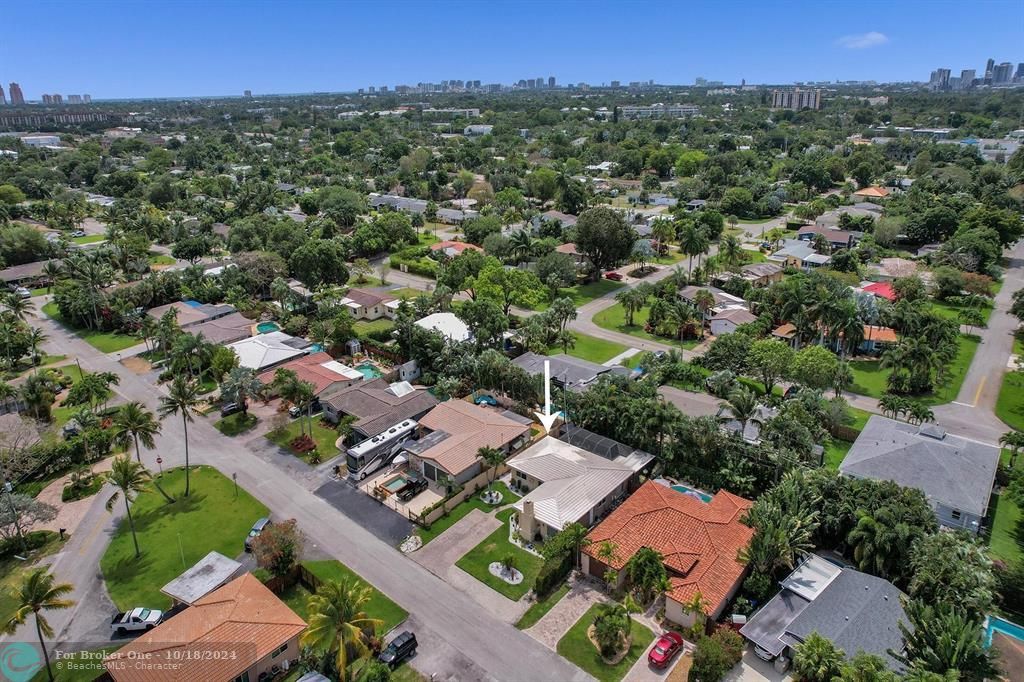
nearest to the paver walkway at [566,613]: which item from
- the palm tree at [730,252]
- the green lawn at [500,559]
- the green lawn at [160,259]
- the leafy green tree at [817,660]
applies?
the green lawn at [500,559]

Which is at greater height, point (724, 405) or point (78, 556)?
point (724, 405)

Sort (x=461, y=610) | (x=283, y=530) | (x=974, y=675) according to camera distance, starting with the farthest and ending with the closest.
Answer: (x=283, y=530), (x=461, y=610), (x=974, y=675)

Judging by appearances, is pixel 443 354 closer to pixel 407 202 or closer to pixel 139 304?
pixel 139 304

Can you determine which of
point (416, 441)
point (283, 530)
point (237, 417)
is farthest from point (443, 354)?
point (283, 530)

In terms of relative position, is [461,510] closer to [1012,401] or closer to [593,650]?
[593,650]

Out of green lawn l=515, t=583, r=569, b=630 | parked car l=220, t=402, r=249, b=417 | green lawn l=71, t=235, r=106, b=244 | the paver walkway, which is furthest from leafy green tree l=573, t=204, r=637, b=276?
green lawn l=71, t=235, r=106, b=244

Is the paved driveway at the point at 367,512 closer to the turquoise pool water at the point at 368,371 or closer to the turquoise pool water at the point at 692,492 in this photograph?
the turquoise pool water at the point at 368,371
